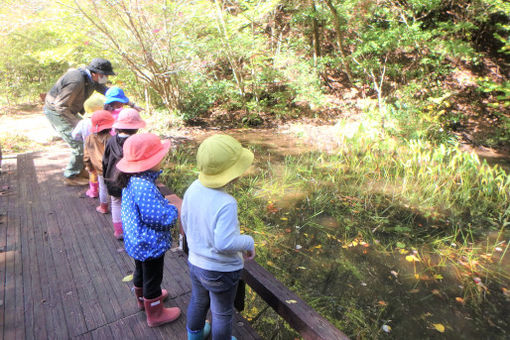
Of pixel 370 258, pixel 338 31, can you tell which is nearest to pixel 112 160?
pixel 370 258

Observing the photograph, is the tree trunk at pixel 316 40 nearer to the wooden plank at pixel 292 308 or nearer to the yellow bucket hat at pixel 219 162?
the wooden plank at pixel 292 308

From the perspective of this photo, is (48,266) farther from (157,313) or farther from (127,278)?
(157,313)

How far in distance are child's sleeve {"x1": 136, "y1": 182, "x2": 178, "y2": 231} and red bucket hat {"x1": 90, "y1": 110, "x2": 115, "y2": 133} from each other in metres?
1.61

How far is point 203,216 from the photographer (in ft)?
5.44

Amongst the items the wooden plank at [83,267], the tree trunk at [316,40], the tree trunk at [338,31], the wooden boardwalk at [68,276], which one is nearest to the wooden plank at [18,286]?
the wooden boardwalk at [68,276]

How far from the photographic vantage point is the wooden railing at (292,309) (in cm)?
200

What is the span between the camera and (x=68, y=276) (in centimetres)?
273

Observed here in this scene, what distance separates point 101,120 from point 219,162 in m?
2.11

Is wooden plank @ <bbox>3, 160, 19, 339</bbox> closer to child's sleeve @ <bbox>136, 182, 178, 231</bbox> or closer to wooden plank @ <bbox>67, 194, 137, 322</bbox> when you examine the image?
wooden plank @ <bbox>67, 194, 137, 322</bbox>

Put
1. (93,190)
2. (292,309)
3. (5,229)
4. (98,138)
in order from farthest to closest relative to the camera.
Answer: (93,190), (5,229), (98,138), (292,309)

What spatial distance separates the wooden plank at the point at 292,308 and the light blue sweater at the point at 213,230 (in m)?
0.62

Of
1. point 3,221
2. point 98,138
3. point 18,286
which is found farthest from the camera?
point 3,221

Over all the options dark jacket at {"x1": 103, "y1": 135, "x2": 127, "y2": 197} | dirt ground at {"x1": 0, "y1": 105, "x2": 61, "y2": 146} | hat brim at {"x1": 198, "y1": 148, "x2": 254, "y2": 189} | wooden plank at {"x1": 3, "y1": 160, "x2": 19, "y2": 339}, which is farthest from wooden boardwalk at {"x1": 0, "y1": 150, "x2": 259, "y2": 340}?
dirt ground at {"x1": 0, "y1": 105, "x2": 61, "y2": 146}

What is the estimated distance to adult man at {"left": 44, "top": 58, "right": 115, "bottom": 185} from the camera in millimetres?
3961
